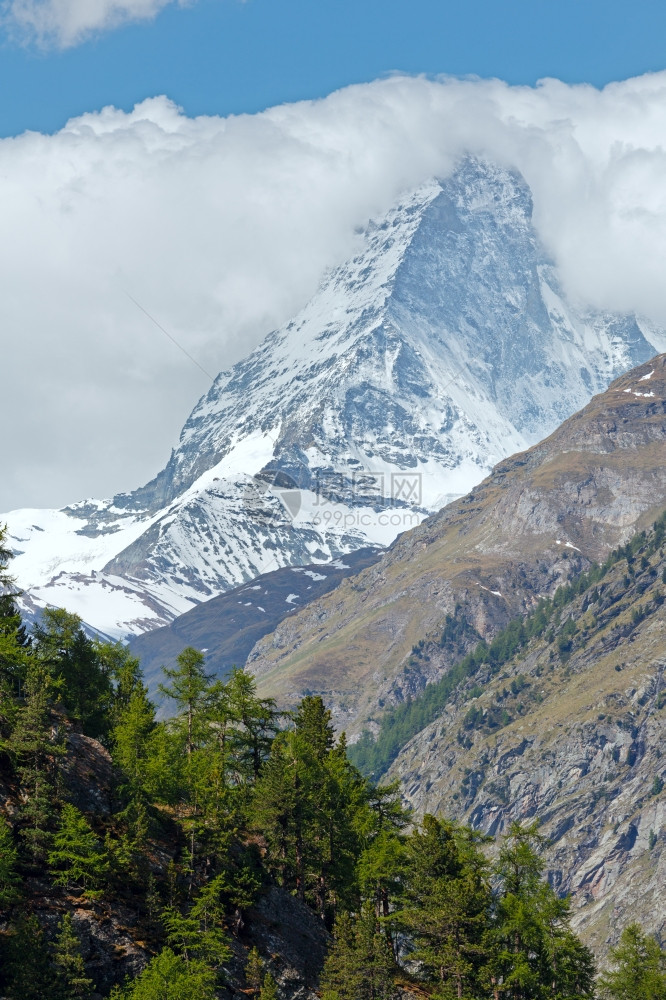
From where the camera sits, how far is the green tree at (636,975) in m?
89.1

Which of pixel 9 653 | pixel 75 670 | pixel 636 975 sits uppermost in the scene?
pixel 9 653

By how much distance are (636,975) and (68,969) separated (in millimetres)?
42681

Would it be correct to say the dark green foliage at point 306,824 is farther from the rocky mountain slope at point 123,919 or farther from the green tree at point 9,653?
the green tree at point 9,653

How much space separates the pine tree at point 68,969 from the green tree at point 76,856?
363 centimetres

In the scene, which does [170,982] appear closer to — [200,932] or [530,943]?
[200,932]

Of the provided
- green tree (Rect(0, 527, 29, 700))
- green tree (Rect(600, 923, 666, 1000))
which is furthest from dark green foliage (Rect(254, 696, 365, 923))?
green tree (Rect(600, 923, 666, 1000))

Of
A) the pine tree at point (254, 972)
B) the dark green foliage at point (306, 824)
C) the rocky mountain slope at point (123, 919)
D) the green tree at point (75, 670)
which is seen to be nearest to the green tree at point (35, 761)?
the rocky mountain slope at point (123, 919)

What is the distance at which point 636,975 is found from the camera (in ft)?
299

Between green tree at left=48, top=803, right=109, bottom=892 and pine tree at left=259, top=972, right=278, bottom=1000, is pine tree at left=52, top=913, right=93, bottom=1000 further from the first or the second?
pine tree at left=259, top=972, right=278, bottom=1000

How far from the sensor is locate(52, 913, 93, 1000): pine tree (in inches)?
2808

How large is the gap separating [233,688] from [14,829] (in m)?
23.1

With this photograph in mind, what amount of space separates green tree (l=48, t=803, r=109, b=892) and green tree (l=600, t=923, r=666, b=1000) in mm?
39232

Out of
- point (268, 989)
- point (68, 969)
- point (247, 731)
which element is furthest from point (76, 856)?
point (247, 731)

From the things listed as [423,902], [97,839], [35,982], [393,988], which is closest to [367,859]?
[423,902]
